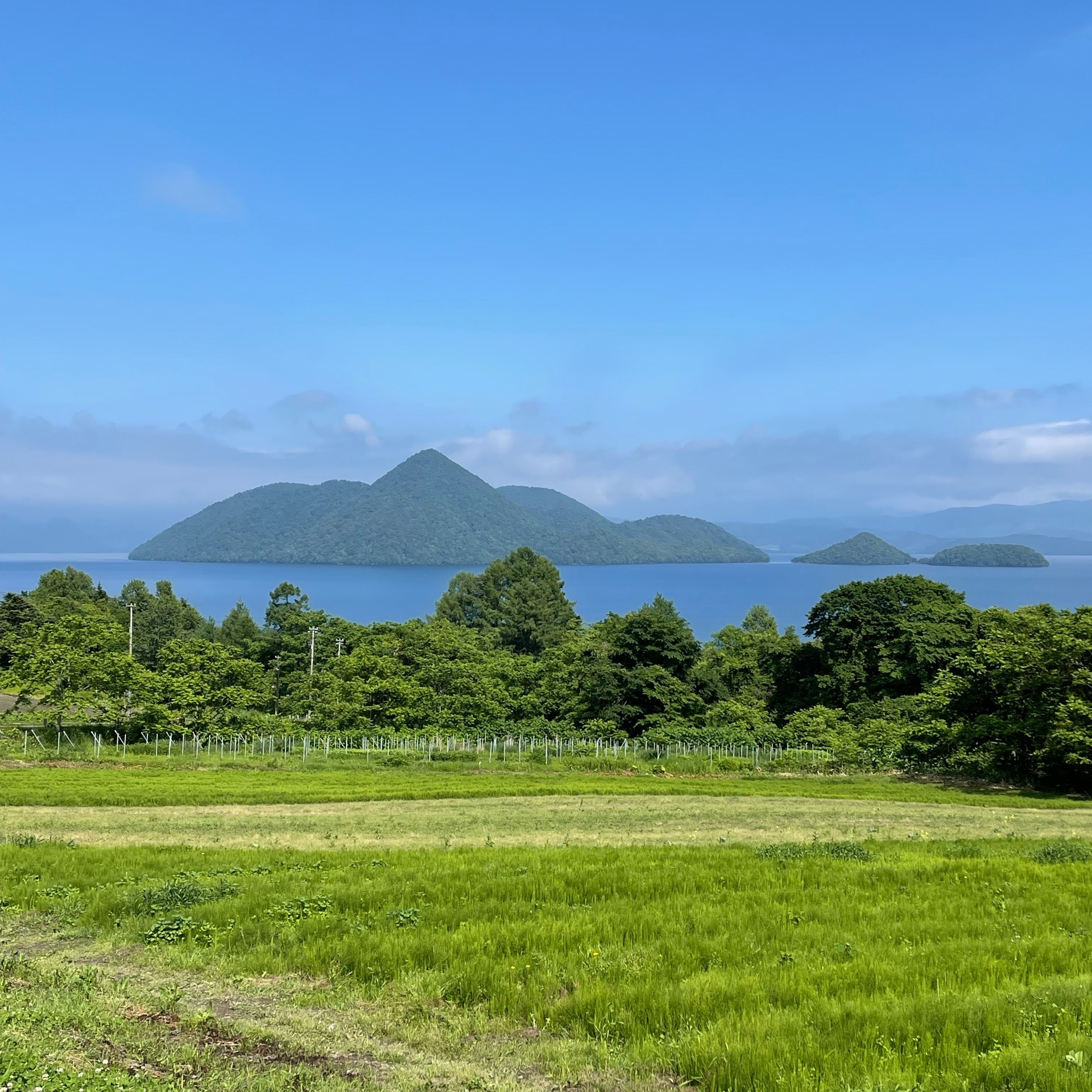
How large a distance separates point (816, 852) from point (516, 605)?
98.9 m

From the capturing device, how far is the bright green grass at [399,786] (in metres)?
30.1

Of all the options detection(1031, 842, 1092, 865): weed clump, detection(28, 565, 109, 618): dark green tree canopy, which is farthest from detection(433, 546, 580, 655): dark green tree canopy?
detection(1031, 842, 1092, 865): weed clump

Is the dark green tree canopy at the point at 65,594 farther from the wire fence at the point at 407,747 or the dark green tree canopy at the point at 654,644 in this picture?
the dark green tree canopy at the point at 654,644

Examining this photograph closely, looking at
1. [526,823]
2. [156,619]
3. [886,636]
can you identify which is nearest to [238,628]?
[156,619]

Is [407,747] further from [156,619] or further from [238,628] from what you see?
[156,619]

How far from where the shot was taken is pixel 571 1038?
693 cm

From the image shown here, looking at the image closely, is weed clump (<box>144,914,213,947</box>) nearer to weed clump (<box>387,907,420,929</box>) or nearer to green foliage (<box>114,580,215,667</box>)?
weed clump (<box>387,907,420,929</box>)

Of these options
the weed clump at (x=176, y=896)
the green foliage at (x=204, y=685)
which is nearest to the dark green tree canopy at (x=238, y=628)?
the green foliage at (x=204, y=685)

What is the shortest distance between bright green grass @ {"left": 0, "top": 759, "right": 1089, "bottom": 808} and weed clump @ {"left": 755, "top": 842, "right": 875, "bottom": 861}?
18.3m

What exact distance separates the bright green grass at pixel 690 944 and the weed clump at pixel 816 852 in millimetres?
263

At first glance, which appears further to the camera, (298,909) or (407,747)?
(407,747)

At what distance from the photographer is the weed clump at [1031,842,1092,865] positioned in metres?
14.3

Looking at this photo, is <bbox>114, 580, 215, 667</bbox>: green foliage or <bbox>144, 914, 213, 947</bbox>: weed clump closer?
<bbox>144, 914, 213, 947</bbox>: weed clump

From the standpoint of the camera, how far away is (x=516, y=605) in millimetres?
113438
